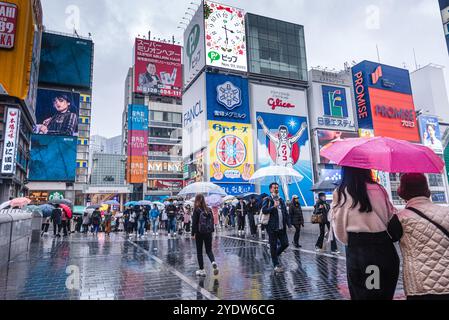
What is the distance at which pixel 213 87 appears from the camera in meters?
37.6

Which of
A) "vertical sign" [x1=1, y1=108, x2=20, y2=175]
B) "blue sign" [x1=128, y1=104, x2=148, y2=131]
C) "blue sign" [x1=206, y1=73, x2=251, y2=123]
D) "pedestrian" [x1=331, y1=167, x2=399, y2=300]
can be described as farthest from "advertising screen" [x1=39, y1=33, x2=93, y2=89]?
"pedestrian" [x1=331, y1=167, x2=399, y2=300]

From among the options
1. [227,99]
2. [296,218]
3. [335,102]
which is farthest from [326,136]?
[296,218]

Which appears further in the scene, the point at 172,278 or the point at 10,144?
the point at 10,144

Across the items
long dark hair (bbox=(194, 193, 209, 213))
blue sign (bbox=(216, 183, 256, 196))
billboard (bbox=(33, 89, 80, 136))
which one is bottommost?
long dark hair (bbox=(194, 193, 209, 213))

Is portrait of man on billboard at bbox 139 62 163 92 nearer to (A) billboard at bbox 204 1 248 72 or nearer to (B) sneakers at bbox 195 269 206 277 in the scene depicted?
(A) billboard at bbox 204 1 248 72

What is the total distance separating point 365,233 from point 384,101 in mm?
52000

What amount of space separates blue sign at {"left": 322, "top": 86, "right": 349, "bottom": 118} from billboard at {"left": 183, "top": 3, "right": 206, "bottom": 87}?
59.9 ft

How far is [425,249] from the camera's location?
2543 mm

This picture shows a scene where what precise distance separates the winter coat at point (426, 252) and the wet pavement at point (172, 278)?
2699mm

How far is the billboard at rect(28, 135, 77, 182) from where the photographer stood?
162 feet

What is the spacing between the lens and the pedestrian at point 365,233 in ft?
8.70

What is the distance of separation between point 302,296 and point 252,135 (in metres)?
34.1

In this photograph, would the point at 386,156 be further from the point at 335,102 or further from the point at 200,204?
the point at 335,102
